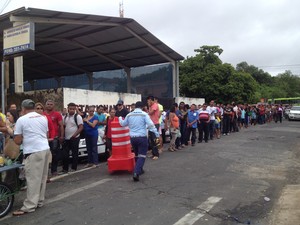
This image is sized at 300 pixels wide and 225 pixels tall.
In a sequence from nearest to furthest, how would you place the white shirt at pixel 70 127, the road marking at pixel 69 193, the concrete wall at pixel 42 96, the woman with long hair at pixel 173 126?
the road marking at pixel 69 193, the white shirt at pixel 70 127, the woman with long hair at pixel 173 126, the concrete wall at pixel 42 96

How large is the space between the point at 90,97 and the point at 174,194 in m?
9.77

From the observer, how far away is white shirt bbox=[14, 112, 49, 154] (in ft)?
19.4

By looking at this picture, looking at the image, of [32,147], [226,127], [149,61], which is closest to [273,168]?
[32,147]

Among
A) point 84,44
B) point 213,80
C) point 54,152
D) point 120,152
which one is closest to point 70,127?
point 54,152

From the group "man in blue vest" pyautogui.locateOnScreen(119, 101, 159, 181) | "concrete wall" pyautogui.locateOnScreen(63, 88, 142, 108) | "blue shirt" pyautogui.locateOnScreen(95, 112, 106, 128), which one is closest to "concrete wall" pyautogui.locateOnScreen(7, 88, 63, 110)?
"concrete wall" pyautogui.locateOnScreen(63, 88, 142, 108)

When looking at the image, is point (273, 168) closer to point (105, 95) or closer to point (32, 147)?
point (32, 147)

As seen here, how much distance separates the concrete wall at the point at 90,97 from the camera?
46.7 ft

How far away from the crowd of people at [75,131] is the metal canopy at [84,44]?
6.25 m

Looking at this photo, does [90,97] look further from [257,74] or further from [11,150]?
[257,74]

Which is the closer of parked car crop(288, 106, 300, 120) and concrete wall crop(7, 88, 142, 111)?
concrete wall crop(7, 88, 142, 111)

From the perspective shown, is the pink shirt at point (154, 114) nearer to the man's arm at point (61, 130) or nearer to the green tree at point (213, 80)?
the man's arm at point (61, 130)

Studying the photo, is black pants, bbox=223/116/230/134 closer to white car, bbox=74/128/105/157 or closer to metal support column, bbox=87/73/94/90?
white car, bbox=74/128/105/157

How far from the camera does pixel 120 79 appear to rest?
3016 cm

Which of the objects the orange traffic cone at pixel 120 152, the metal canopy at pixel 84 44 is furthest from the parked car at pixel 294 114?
the orange traffic cone at pixel 120 152
